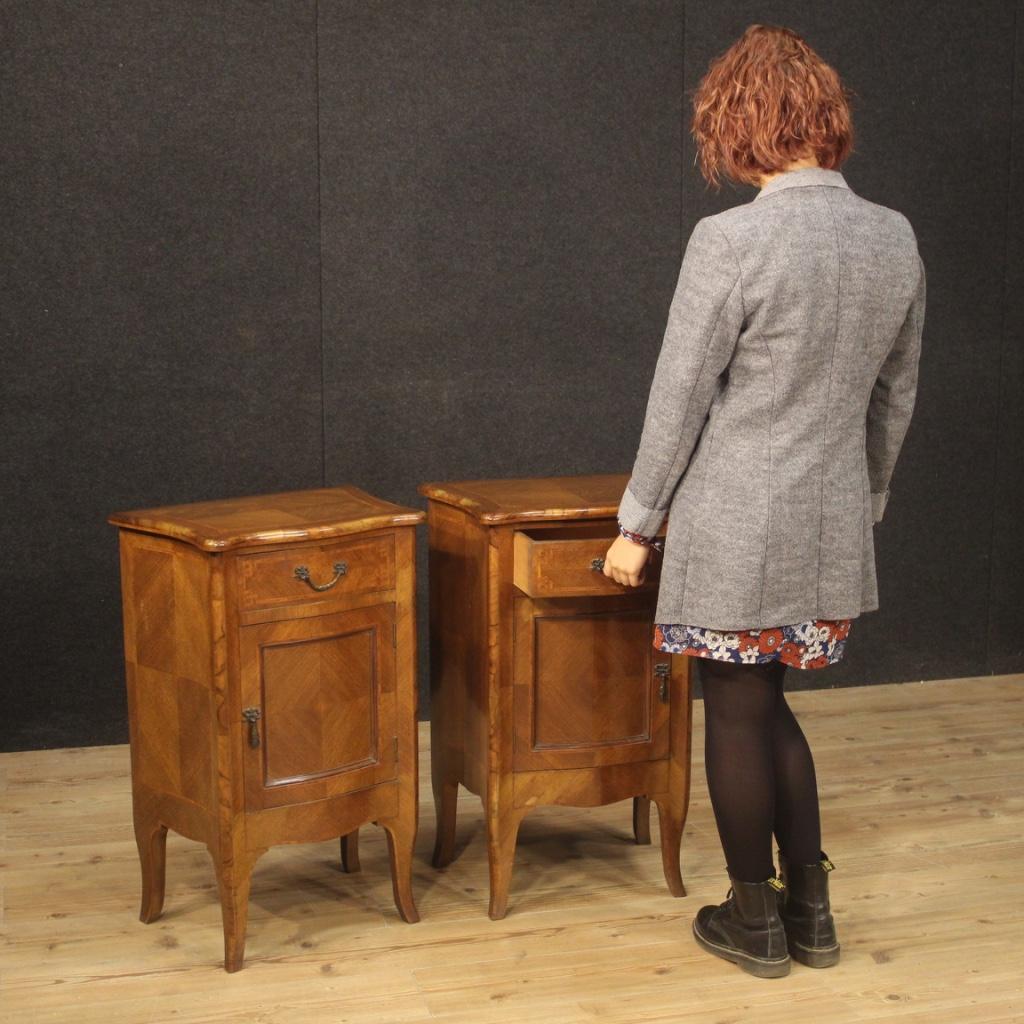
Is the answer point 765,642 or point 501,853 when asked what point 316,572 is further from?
point 765,642

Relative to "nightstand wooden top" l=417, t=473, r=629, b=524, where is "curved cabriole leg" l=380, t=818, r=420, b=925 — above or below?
below

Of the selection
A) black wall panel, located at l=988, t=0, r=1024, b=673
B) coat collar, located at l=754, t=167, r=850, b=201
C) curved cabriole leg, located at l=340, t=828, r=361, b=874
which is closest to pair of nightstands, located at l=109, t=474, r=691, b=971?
curved cabriole leg, located at l=340, t=828, r=361, b=874

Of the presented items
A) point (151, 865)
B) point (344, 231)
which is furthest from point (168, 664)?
point (344, 231)

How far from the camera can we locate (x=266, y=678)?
2465mm

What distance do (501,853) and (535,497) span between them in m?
0.68

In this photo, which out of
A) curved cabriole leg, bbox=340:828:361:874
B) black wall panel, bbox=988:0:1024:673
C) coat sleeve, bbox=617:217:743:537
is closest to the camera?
coat sleeve, bbox=617:217:743:537

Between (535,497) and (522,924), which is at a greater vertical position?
(535,497)

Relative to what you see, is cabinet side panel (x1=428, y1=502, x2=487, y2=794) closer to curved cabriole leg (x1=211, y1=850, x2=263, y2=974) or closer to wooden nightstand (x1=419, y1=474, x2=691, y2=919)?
wooden nightstand (x1=419, y1=474, x2=691, y2=919)

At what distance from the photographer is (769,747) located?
2447 millimetres

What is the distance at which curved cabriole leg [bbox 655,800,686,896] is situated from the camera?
2779 millimetres

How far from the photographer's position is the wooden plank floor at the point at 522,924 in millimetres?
2408

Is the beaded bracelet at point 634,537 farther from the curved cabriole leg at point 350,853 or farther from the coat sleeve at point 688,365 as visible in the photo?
the curved cabriole leg at point 350,853

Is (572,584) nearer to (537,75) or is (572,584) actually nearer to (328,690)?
(328,690)

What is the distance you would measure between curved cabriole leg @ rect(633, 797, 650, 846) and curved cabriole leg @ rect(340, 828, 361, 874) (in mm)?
597
